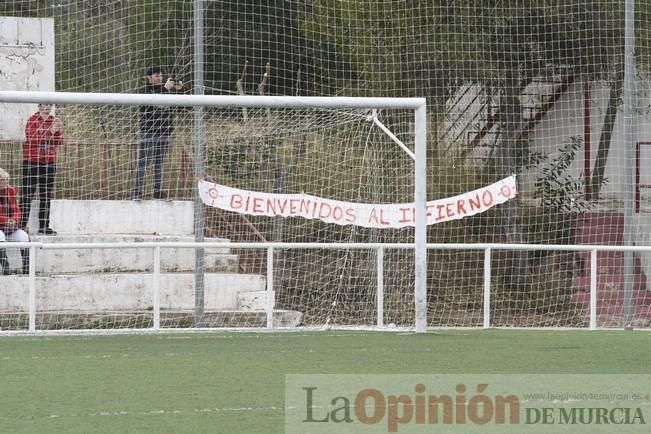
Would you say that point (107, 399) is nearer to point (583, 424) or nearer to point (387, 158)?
point (583, 424)

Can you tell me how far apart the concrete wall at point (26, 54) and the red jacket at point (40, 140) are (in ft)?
2.94

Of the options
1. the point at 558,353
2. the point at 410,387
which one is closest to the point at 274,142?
the point at 558,353

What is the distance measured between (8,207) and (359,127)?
12.9 ft

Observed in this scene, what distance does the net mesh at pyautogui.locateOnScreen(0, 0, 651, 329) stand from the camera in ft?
44.8

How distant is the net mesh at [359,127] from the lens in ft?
44.8

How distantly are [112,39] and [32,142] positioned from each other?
1998 millimetres

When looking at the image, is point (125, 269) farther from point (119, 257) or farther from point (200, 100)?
point (200, 100)

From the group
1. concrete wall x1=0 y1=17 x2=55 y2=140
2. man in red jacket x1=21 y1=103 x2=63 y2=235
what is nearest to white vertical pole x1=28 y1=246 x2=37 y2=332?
man in red jacket x1=21 y1=103 x2=63 y2=235

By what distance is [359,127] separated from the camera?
1395cm

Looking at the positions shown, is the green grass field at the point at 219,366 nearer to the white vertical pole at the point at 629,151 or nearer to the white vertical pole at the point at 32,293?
the white vertical pole at the point at 32,293

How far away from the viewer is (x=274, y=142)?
47.1 ft

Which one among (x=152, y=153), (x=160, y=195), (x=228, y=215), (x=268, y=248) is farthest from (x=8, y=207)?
(x=228, y=215)

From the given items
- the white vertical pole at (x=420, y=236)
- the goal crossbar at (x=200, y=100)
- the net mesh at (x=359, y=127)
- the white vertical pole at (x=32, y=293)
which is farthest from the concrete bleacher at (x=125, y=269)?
the goal crossbar at (x=200, y=100)

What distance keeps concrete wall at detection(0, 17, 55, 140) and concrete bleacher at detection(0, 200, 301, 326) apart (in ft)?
4.50
